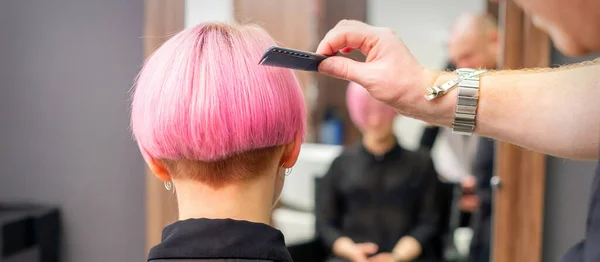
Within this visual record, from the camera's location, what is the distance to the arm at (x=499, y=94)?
91cm

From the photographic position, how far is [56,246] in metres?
2.39

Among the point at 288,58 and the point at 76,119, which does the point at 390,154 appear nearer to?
the point at 76,119

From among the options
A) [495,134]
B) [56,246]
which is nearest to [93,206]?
[56,246]

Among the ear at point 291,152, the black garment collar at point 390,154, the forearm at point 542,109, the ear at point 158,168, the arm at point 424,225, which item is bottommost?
the arm at point 424,225

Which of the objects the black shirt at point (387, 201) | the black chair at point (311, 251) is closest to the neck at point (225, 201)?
the black shirt at point (387, 201)

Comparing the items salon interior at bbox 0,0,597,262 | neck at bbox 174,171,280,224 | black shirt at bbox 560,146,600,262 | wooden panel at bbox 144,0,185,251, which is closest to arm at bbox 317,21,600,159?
black shirt at bbox 560,146,600,262

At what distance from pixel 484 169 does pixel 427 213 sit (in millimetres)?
404

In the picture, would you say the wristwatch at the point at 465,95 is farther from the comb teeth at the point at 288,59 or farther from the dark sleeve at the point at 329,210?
the dark sleeve at the point at 329,210

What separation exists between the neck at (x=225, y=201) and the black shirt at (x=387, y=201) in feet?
4.44

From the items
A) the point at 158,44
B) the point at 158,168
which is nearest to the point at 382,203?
the point at 158,44

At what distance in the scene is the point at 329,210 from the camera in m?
2.27

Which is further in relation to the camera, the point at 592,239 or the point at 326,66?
the point at 326,66

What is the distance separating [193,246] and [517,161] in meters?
1.61

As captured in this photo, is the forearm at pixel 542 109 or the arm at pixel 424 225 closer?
the forearm at pixel 542 109
